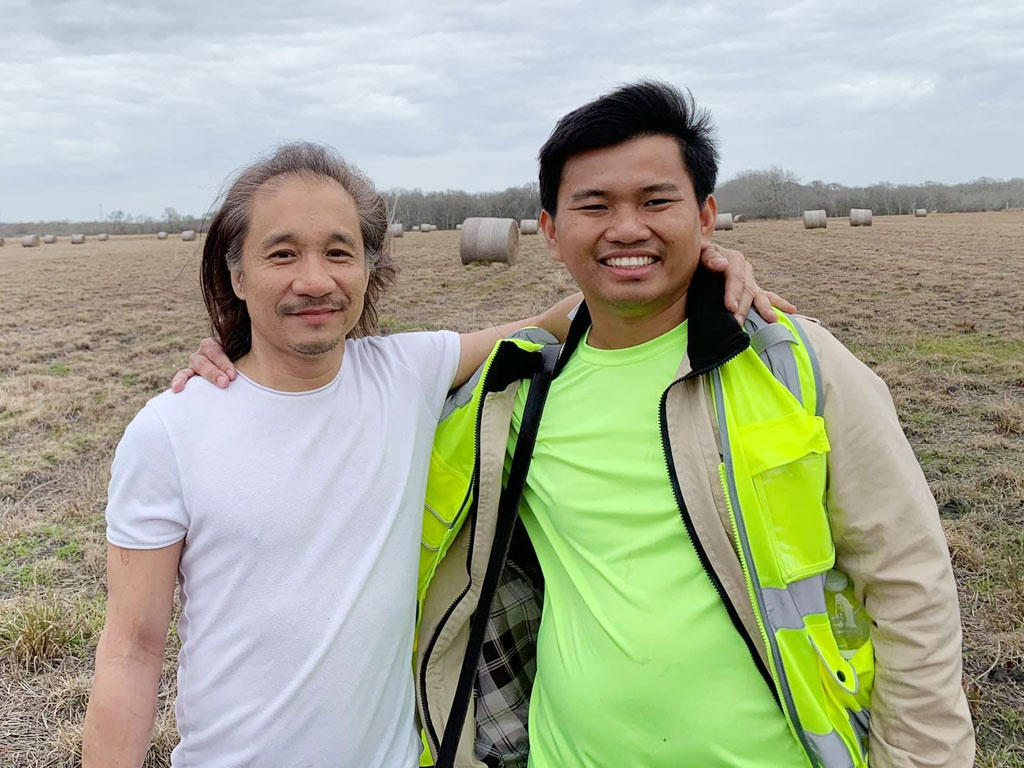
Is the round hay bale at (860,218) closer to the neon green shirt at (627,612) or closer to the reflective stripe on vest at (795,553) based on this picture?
the neon green shirt at (627,612)

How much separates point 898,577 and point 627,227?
968mm

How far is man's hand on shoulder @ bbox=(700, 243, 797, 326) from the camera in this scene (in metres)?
→ 1.83

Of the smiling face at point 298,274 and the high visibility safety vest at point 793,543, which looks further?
the smiling face at point 298,274

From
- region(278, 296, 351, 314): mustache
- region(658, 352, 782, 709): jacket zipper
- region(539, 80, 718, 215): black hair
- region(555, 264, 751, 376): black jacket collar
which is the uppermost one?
region(539, 80, 718, 215): black hair

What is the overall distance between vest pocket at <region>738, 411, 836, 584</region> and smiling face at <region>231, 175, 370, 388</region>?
3.20 feet

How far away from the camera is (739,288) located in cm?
189

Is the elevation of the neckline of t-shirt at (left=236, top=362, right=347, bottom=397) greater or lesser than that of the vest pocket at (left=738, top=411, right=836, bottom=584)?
greater

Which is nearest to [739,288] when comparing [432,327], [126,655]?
[126,655]

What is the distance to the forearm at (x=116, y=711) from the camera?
1.64 meters

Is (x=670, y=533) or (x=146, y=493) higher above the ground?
(x=146, y=493)

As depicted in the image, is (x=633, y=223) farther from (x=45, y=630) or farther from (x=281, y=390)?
(x=45, y=630)

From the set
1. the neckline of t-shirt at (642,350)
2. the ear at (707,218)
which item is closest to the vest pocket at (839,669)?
the neckline of t-shirt at (642,350)

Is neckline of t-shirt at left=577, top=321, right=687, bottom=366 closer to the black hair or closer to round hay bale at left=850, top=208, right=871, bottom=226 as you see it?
the black hair

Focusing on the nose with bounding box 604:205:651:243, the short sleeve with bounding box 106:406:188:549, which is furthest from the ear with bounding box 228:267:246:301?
the nose with bounding box 604:205:651:243
